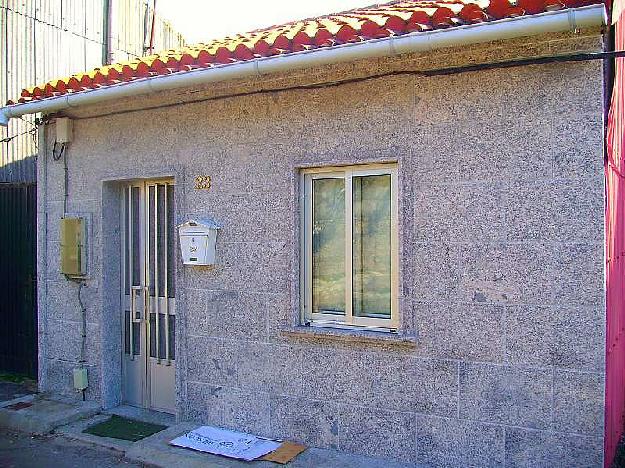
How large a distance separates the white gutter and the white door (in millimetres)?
1078

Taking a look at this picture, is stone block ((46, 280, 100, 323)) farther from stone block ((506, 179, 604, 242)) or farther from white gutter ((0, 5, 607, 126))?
stone block ((506, 179, 604, 242))

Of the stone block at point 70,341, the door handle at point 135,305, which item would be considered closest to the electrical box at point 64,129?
the door handle at point 135,305

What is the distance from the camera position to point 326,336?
17.5 feet

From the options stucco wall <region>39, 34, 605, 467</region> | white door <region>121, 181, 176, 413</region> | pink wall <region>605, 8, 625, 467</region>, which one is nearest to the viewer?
stucco wall <region>39, 34, 605, 467</region>

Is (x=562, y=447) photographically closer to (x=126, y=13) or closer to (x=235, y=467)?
(x=235, y=467)

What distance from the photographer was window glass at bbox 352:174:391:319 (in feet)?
17.3

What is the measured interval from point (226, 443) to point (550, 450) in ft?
8.72

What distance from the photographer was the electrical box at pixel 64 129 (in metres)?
7.09

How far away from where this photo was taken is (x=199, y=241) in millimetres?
5914

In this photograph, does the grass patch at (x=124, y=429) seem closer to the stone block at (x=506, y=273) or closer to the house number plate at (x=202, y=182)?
the house number plate at (x=202, y=182)

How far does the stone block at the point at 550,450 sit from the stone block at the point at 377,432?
0.78m

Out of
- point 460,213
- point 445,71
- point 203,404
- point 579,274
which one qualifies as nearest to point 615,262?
point 579,274

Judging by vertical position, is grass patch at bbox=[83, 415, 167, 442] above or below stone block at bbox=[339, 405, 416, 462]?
below

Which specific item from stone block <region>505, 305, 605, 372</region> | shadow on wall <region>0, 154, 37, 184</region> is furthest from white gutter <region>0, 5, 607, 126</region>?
shadow on wall <region>0, 154, 37, 184</region>
